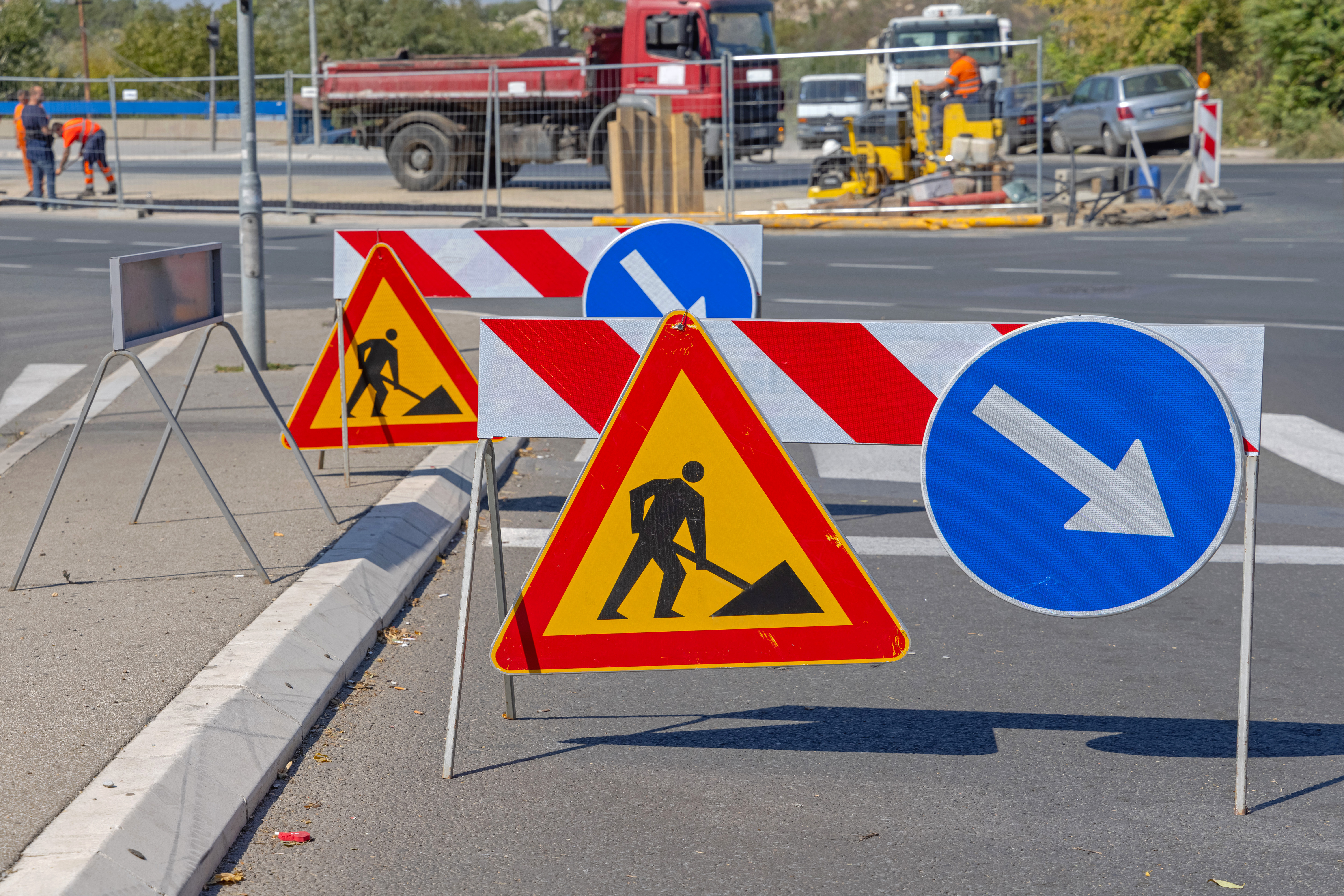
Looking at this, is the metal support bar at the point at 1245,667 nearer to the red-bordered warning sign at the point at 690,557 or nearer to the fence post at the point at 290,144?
the red-bordered warning sign at the point at 690,557

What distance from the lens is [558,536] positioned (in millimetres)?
3605

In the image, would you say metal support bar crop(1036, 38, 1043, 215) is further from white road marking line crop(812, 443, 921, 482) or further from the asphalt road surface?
the asphalt road surface

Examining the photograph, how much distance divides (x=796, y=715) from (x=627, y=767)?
0.63 meters

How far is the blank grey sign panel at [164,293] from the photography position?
15.9 ft

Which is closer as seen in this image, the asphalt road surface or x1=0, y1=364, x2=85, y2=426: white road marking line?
the asphalt road surface

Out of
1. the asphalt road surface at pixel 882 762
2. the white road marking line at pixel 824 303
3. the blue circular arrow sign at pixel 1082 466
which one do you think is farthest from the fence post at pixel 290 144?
the blue circular arrow sign at pixel 1082 466

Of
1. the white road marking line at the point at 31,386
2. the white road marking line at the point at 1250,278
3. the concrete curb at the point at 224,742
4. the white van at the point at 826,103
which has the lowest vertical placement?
the concrete curb at the point at 224,742

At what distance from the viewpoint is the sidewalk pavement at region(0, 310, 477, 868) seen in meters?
3.60

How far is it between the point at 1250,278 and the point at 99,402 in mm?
11133

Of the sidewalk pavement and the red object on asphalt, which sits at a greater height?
the red object on asphalt

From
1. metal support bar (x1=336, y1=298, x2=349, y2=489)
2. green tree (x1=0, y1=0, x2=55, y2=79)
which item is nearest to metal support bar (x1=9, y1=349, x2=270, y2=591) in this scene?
metal support bar (x1=336, y1=298, x2=349, y2=489)

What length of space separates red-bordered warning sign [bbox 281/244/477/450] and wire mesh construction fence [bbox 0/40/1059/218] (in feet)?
48.1

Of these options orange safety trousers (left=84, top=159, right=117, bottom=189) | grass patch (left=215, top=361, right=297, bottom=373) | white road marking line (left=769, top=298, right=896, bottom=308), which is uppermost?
orange safety trousers (left=84, top=159, right=117, bottom=189)

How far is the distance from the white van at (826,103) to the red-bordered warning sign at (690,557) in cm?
3474
